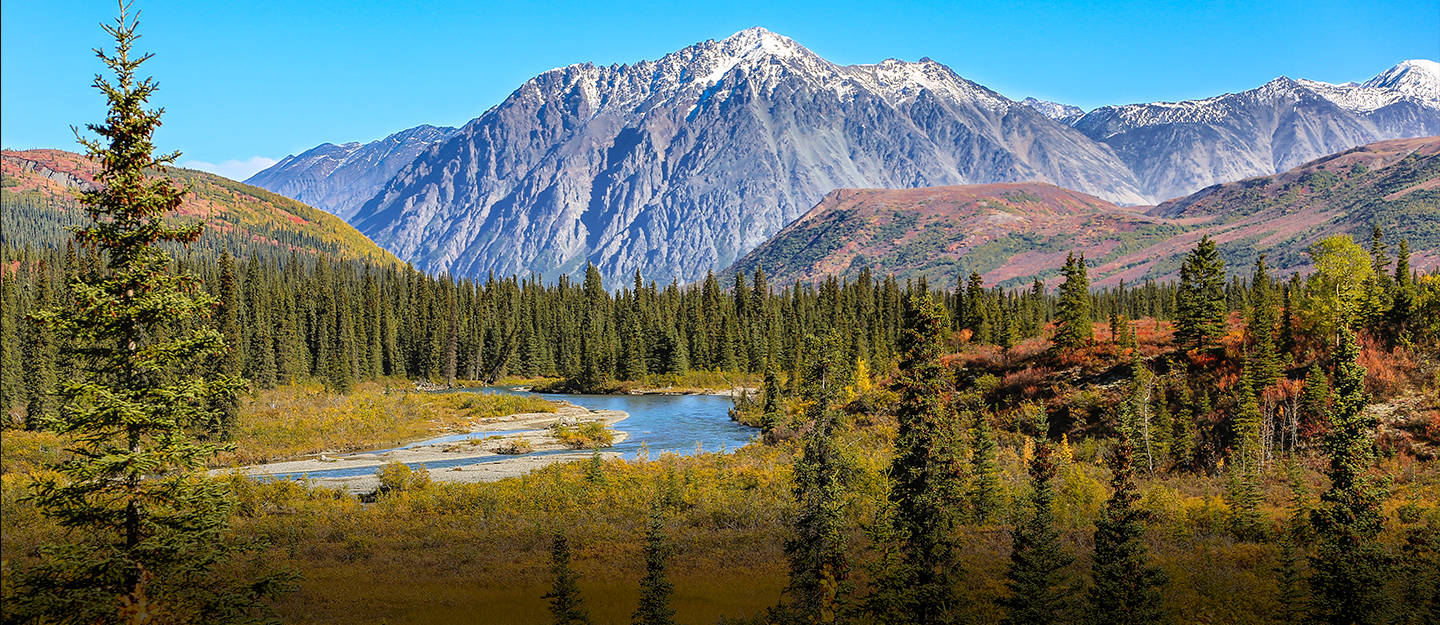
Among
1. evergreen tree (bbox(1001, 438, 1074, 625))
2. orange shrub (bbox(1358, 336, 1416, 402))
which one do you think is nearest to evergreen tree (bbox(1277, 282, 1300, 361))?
orange shrub (bbox(1358, 336, 1416, 402))

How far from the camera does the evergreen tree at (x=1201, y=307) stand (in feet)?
182

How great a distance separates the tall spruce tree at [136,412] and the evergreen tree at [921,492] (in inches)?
627

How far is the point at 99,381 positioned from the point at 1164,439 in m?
48.1

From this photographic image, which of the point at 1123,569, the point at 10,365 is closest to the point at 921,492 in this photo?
the point at 1123,569

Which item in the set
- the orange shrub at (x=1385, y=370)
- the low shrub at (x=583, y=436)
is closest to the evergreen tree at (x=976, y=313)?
the low shrub at (x=583, y=436)

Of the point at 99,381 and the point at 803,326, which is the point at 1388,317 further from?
the point at 803,326

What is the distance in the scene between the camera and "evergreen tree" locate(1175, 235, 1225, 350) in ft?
182

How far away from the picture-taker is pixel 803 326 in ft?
506

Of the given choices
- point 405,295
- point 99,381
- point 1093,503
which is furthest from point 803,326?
point 99,381

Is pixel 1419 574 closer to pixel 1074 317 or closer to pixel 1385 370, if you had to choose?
pixel 1385 370

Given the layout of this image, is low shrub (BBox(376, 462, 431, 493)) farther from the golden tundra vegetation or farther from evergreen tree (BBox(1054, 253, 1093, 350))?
evergreen tree (BBox(1054, 253, 1093, 350))

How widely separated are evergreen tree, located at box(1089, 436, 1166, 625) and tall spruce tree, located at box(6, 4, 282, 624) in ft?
64.2

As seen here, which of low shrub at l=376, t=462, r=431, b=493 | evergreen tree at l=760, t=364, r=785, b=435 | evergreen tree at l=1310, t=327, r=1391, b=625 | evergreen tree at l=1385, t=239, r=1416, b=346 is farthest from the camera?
evergreen tree at l=760, t=364, r=785, b=435

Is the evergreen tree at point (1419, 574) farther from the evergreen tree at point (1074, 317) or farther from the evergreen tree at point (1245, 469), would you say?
the evergreen tree at point (1074, 317)
